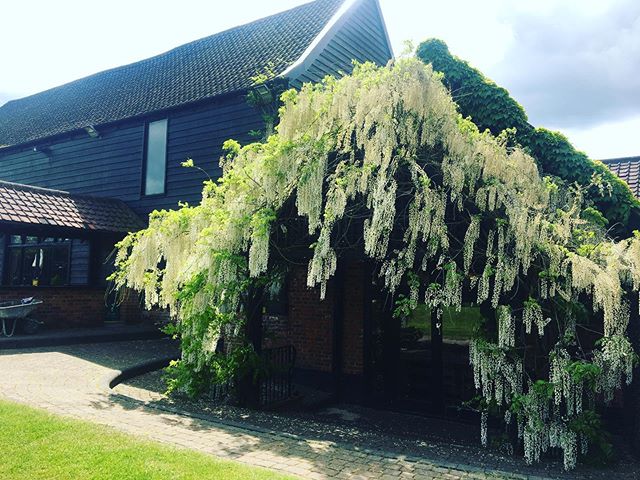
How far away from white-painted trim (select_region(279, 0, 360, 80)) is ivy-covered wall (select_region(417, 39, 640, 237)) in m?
3.64

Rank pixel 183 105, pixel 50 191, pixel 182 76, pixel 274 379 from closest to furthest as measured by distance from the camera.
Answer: pixel 274 379
pixel 183 105
pixel 50 191
pixel 182 76

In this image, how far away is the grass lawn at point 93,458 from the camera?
3900 millimetres

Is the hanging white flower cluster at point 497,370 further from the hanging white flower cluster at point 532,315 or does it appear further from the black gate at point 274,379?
the black gate at point 274,379

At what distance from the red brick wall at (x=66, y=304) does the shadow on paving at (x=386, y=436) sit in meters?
5.40

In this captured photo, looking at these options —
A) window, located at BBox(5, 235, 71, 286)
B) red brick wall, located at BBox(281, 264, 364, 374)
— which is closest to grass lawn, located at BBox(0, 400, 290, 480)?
red brick wall, located at BBox(281, 264, 364, 374)

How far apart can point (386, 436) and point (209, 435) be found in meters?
2.68

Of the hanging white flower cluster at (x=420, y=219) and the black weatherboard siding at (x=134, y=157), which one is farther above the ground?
the black weatherboard siding at (x=134, y=157)

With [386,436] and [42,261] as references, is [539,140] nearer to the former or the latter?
[386,436]

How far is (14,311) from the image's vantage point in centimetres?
1096

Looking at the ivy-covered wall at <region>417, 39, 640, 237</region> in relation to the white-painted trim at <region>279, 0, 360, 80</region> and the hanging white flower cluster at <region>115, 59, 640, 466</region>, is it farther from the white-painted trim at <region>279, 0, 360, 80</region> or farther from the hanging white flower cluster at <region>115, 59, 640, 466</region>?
the white-painted trim at <region>279, 0, 360, 80</region>

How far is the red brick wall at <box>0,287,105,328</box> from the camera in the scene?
1196cm

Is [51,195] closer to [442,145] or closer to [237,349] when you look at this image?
[237,349]

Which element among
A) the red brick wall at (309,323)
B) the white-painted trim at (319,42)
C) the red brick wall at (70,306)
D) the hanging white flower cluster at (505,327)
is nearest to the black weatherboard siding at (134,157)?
the white-painted trim at (319,42)

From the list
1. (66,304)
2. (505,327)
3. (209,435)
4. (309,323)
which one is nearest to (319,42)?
(309,323)
